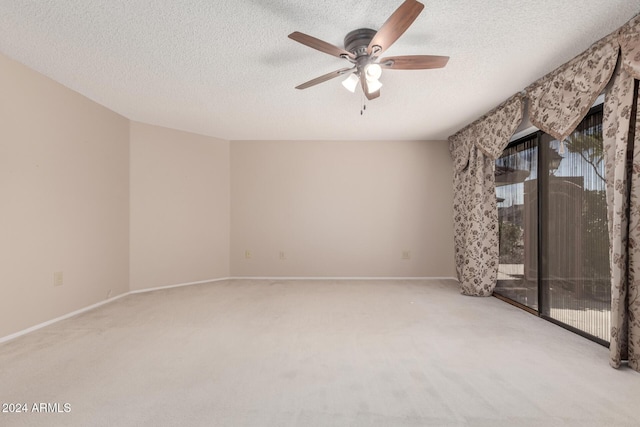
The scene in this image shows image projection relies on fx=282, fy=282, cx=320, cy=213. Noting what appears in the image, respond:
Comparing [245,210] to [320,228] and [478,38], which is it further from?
[478,38]

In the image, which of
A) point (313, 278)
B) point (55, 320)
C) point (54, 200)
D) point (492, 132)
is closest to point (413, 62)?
point (492, 132)

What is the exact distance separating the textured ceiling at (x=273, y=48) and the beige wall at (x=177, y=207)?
70 cm

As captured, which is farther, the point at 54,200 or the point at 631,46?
the point at 54,200

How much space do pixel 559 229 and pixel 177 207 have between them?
4532 millimetres

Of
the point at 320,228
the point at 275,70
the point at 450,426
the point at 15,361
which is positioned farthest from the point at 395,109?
the point at 15,361

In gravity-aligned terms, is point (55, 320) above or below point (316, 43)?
below

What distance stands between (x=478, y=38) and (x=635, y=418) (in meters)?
2.33

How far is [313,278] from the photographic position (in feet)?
14.9

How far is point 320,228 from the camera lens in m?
4.59

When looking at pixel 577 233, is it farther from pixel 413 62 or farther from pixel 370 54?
pixel 370 54

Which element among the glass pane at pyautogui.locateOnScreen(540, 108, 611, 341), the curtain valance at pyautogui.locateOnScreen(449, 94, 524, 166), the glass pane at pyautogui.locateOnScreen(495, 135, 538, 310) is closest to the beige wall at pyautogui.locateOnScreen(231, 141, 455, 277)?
the curtain valance at pyautogui.locateOnScreen(449, 94, 524, 166)

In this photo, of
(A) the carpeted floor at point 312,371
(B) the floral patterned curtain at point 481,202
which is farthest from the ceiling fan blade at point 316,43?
(B) the floral patterned curtain at point 481,202

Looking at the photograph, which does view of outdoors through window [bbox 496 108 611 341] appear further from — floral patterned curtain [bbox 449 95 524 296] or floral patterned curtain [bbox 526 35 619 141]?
floral patterned curtain [bbox 526 35 619 141]

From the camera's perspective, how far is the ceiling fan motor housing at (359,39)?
1.82m
